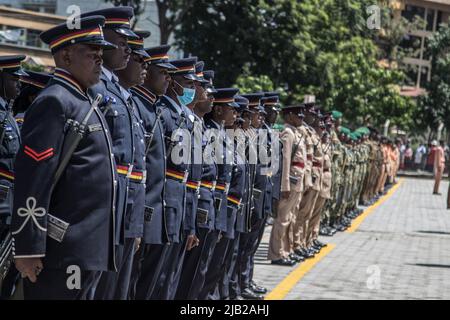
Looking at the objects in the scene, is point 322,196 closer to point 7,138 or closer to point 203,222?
point 203,222

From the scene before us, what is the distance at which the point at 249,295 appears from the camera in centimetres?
1058

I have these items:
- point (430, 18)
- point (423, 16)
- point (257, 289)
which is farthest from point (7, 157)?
point (430, 18)

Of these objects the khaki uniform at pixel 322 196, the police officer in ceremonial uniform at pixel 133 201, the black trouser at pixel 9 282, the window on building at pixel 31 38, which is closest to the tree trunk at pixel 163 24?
the khaki uniform at pixel 322 196

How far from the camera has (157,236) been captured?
739 cm

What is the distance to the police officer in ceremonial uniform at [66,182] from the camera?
5441mm

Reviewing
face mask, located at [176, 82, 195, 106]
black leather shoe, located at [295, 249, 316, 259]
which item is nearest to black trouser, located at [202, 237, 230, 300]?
face mask, located at [176, 82, 195, 106]

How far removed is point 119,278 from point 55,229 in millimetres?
1261

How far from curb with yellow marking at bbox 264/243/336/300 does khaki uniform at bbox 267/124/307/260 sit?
0.34 m

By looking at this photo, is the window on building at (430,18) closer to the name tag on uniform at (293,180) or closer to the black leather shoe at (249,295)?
the name tag on uniform at (293,180)

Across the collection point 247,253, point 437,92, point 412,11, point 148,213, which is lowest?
point 437,92

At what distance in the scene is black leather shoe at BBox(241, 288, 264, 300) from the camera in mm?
10516

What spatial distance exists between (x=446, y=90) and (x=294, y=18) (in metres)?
28.7
